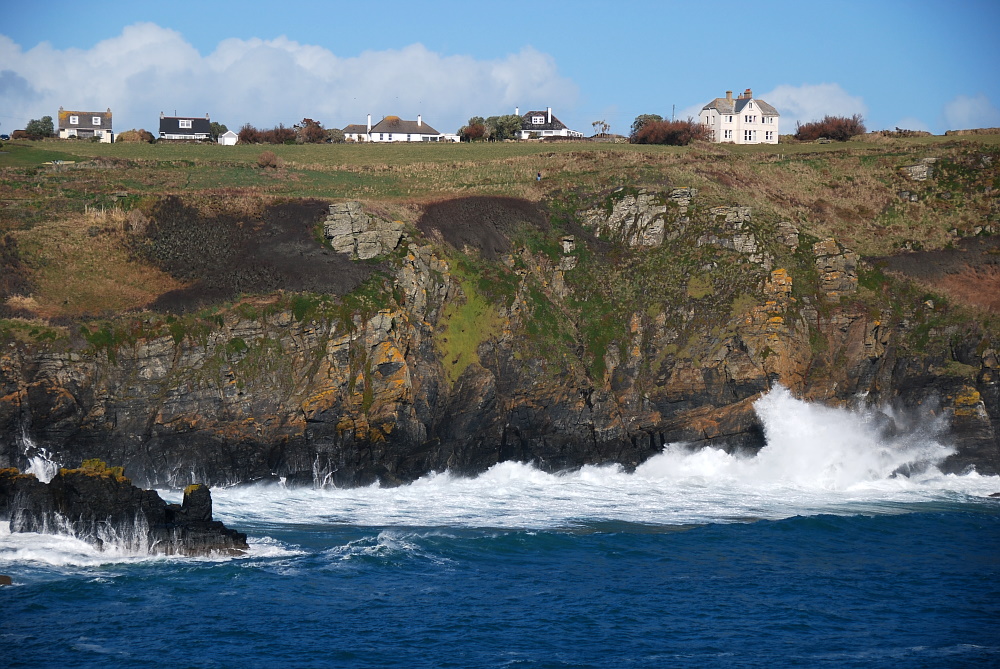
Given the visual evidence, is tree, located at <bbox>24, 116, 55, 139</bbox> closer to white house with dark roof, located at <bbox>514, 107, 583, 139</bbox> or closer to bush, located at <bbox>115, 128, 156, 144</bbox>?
bush, located at <bbox>115, 128, 156, 144</bbox>

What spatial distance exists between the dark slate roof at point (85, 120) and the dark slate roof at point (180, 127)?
887 centimetres

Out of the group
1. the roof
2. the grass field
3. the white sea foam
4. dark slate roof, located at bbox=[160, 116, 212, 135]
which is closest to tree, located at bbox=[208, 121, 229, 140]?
dark slate roof, located at bbox=[160, 116, 212, 135]

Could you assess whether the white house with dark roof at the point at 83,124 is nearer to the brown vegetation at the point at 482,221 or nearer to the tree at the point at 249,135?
the tree at the point at 249,135

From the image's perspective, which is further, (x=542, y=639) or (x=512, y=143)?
(x=512, y=143)

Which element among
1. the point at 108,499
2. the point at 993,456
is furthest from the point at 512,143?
the point at 108,499

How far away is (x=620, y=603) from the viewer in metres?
34.8

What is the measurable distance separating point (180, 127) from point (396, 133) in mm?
25662

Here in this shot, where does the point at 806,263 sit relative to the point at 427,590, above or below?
above

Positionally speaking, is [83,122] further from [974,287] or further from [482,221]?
[974,287]

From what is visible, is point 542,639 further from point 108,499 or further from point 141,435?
point 141,435

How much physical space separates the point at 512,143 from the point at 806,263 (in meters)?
44.9

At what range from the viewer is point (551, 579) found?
123ft

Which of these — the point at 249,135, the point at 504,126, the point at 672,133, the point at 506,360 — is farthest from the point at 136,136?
the point at 506,360

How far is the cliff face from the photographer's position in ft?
162
